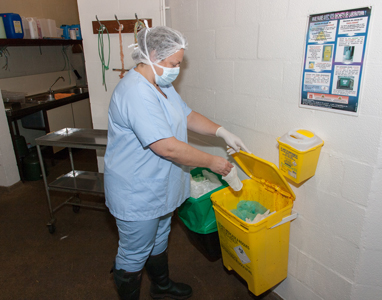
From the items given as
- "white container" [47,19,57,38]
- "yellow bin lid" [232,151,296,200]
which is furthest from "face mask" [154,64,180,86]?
"white container" [47,19,57,38]

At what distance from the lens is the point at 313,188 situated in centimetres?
144

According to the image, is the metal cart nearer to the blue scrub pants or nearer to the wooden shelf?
the blue scrub pants

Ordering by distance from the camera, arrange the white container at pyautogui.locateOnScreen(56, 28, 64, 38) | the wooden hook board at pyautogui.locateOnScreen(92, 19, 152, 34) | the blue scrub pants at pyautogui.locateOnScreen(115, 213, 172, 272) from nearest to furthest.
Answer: the blue scrub pants at pyautogui.locateOnScreen(115, 213, 172, 272), the wooden hook board at pyautogui.locateOnScreen(92, 19, 152, 34), the white container at pyautogui.locateOnScreen(56, 28, 64, 38)

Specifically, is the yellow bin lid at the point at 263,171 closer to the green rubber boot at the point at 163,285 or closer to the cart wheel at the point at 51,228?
the green rubber boot at the point at 163,285

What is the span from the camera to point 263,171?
1616 millimetres

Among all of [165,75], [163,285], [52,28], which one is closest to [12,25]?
[52,28]

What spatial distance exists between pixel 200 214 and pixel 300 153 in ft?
2.46

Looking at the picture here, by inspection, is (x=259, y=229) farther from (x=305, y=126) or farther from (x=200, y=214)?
(x=305, y=126)

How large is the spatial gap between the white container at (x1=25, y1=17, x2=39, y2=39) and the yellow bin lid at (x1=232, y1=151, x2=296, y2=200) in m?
3.28

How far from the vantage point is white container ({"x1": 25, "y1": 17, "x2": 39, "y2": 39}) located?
3.57 meters

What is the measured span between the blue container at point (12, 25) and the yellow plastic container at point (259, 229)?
121 inches

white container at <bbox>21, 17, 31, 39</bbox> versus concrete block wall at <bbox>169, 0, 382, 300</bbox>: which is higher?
white container at <bbox>21, 17, 31, 39</bbox>

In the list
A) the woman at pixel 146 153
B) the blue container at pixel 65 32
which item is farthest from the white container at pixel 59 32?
the woman at pixel 146 153

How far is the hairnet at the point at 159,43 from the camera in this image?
134 centimetres
